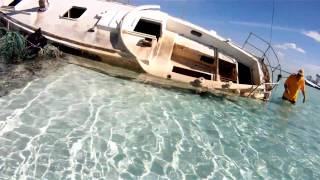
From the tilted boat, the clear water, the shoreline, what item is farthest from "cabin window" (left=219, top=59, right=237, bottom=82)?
the shoreline

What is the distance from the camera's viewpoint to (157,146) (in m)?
10.2

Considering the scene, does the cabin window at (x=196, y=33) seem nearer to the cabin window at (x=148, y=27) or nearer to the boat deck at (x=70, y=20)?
the cabin window at (x=148, y=27)

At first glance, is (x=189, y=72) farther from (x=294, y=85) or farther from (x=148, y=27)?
(x=294, y=85)

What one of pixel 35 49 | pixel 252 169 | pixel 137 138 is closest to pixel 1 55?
pixel 35 49

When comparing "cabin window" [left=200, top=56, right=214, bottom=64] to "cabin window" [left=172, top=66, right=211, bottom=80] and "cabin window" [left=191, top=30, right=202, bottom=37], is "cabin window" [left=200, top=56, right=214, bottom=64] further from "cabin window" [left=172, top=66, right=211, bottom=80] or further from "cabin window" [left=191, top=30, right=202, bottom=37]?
"cabin window" [left=191, top=30, right=202, bottom=37]

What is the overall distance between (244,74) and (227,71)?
35.4 inches

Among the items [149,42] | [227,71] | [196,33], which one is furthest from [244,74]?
[149,42]

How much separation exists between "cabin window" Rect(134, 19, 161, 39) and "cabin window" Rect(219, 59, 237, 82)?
3541mm

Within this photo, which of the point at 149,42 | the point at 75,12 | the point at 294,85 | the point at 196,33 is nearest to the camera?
the point at 149,42

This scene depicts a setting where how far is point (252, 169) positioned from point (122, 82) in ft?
22.8

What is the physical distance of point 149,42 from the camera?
665 inches

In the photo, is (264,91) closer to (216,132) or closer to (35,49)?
(216,132)

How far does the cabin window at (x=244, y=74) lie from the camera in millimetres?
18781

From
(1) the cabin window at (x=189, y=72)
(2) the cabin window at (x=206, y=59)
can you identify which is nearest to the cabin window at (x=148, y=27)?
(1) the cabin window at (x=189, y=72)
